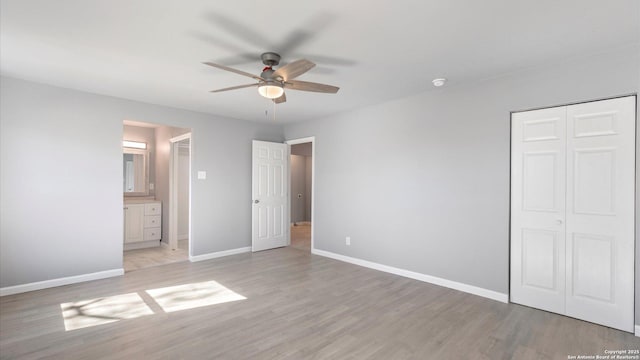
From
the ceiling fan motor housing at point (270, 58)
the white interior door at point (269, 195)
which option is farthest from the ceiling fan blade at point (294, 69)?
the white interior door at point (269, 195)

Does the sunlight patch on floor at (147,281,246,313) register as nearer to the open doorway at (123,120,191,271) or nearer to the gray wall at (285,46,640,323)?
the open doorway at (123,120,191,271)

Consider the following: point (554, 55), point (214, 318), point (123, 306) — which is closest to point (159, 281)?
point (123, 306)

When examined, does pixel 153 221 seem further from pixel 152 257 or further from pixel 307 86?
pixel 307 86

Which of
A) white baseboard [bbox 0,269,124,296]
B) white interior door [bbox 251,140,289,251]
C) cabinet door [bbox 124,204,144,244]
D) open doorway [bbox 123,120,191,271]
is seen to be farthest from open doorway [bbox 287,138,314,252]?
white baseboard [bbox 0,269,124,296]

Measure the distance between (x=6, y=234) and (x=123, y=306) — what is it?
5.69 ft

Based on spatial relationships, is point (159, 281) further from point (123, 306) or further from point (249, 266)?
point (249, 266)

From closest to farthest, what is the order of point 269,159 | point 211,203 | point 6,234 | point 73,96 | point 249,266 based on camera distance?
1. point 6,234
2. point 73,96
3. point 249,266
4. point 211,203
5. point 269,159

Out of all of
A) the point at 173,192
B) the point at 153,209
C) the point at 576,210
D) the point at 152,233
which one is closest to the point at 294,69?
the point at 576,210

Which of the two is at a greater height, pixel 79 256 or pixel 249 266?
pixel 79 256

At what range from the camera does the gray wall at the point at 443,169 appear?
308 centimetres

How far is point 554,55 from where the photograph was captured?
2.85m

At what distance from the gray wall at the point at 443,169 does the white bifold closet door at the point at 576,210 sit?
129 mm

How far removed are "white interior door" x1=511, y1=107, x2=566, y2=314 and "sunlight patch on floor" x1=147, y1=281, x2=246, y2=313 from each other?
9.94 ft

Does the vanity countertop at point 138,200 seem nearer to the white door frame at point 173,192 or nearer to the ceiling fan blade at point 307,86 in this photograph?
the white door frame at point 173,192
